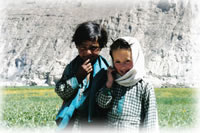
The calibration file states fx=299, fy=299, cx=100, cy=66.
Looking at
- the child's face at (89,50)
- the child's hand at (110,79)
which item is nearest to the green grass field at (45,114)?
the child's face at (89,50)

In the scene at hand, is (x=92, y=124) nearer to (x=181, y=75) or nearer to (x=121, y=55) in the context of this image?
(x=121, y=55)

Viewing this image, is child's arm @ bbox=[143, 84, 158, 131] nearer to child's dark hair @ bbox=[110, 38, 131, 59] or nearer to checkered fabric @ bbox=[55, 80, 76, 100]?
child's dark hair @ bbox=[110, 38, 131, 59]

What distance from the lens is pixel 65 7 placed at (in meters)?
91.1

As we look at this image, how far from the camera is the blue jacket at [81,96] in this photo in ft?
8.27

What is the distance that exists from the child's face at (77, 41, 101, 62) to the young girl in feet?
0.58

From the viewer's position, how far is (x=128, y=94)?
8.17 feet

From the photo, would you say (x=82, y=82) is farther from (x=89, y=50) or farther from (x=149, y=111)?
(x=149, y=111)

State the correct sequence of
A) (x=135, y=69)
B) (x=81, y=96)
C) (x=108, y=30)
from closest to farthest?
1. (x=135, y=69)
2. (x=81, y=96)
3. (x=108, y=30)

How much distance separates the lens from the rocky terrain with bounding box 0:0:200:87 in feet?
235

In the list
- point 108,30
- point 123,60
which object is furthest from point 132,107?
point 108,30

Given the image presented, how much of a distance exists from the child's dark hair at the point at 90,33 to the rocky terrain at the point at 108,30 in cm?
6360

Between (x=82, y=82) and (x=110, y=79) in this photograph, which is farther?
(x=82, y=82)

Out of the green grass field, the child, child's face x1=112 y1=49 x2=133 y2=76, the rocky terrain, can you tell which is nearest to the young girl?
child's face x1=112 y1=49 x2=133 y2=76

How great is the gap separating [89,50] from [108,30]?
7152cm
